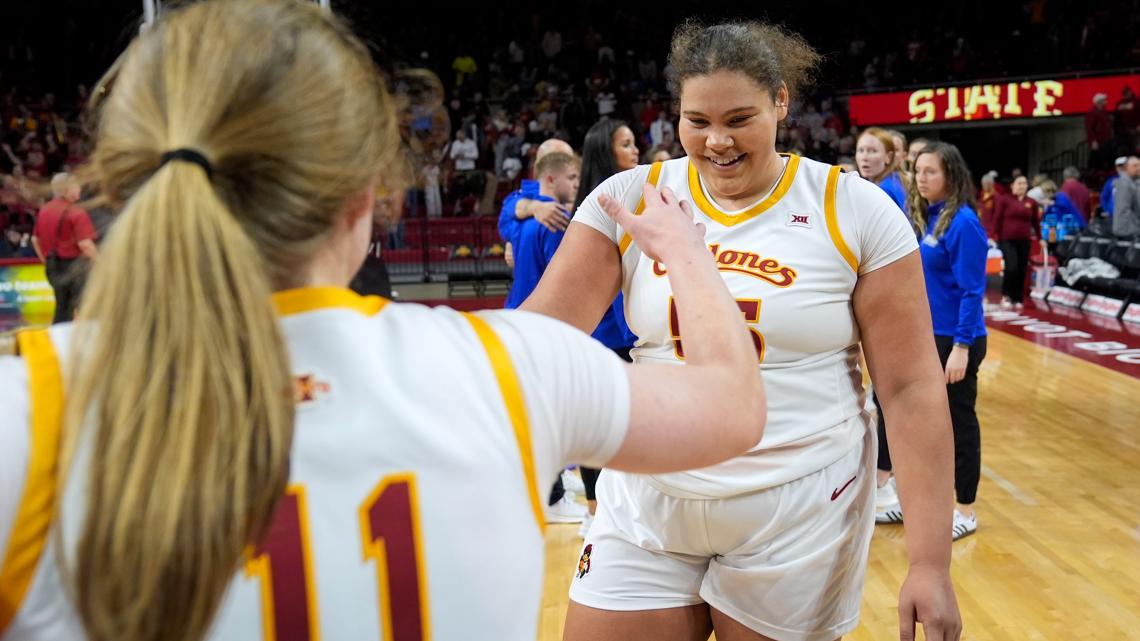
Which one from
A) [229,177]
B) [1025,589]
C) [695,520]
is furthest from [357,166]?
[1025,589]

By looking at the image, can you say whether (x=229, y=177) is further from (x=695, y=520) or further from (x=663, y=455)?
(x=695, y=520)

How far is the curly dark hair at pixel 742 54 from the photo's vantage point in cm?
188

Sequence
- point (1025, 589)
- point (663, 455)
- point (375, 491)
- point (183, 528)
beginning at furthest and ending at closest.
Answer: point (1025, 589)
point (663, 455)
point (375, 491)
point (183, 528)

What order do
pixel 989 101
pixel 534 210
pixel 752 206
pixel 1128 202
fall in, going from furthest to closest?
pixel 989 101 < pixel 1128 202 < pixel 534 210 < pixel 752 206

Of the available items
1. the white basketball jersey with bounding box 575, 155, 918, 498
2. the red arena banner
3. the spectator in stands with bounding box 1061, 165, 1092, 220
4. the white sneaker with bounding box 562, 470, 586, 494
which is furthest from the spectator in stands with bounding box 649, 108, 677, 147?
the white basketball jersey with bounding box 575, 155, 918, 498

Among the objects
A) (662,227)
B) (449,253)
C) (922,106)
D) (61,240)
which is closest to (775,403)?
(662,227)

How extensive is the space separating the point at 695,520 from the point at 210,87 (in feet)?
3.97

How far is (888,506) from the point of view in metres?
4.92

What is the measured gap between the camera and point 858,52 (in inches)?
798

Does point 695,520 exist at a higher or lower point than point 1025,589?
higher

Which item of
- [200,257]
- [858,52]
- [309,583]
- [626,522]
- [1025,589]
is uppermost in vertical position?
[858,52]

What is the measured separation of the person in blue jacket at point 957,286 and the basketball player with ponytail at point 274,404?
373 centimetres

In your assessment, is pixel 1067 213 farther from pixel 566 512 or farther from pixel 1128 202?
pixel 566 512

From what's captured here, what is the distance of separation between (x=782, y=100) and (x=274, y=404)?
1.45 m
